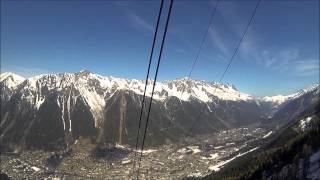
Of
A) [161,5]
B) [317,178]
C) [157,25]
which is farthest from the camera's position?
[317,178]

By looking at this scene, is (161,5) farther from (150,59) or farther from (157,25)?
(150,59)

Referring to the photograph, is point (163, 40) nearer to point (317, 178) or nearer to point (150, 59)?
point (150, 59)

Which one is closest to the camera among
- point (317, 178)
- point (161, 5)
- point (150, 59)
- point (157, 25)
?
point (161, 5)

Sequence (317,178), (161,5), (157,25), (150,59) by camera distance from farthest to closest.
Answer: (317,178), (150,59), (157,25), (161,5)

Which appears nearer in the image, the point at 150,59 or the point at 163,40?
the point at 163,40

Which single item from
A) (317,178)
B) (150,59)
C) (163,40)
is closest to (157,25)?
(163,40)

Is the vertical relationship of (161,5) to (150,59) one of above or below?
above

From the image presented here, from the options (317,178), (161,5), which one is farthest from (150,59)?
(317,178)
